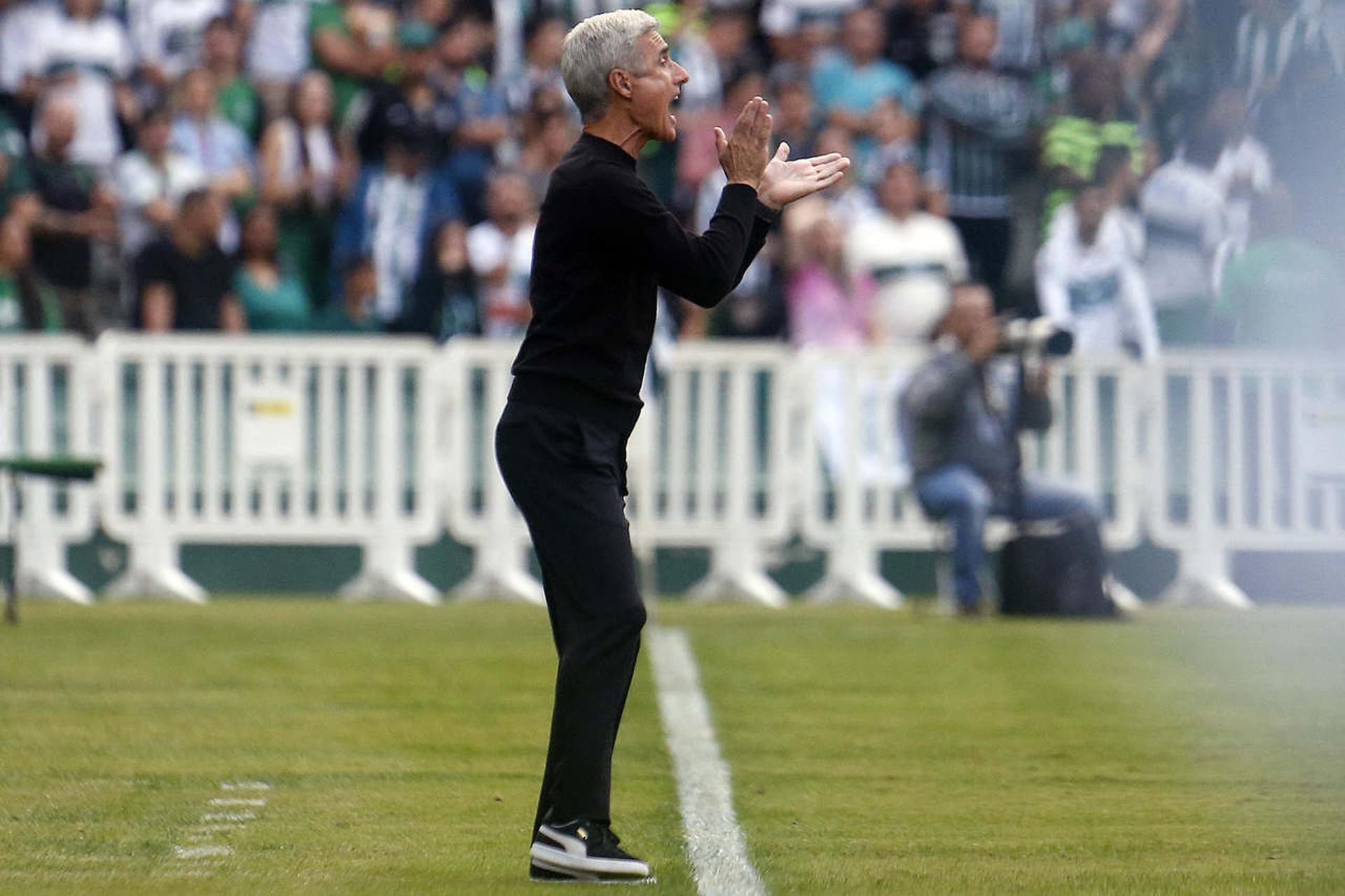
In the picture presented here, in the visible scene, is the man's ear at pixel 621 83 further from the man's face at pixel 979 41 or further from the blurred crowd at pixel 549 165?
the man's face at pixel 979 41

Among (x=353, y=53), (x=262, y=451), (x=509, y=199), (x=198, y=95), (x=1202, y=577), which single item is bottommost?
(x=1202, y=577)

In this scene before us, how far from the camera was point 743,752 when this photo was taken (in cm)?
870

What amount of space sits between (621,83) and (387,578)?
9.96 meters

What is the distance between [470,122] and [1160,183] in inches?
190

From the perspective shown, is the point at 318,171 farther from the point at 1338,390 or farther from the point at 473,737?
the point at 473,737

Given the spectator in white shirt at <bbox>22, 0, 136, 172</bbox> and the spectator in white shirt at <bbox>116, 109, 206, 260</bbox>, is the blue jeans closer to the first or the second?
the spectator in white shirt at <bbox>116, 109, 206, 260</bbox>

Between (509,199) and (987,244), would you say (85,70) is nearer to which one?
(509,199)

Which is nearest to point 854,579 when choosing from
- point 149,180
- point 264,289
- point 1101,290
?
point 1101,290

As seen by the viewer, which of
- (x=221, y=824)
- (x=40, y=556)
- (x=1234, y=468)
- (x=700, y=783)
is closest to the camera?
(x=221, y=824)

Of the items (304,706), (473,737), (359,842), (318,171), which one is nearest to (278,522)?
(318,171)

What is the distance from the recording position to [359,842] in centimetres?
657

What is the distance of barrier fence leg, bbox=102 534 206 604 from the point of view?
15.5 m

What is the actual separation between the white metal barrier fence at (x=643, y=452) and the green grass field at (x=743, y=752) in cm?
133

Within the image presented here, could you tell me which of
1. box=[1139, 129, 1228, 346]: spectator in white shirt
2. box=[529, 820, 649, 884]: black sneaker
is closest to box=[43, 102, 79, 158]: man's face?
box=[1139, 129, 1228, 346]: spectator in white shirt
